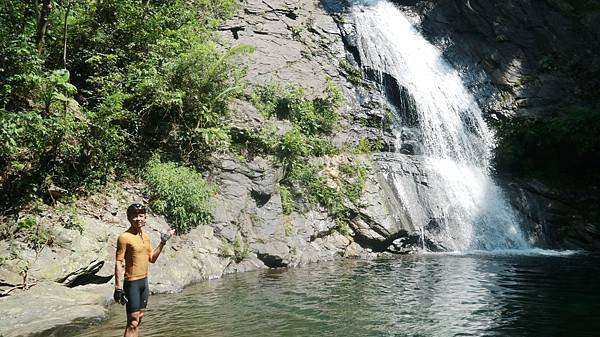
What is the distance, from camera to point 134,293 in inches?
239

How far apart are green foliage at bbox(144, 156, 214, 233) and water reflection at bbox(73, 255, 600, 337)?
1830 millimetres

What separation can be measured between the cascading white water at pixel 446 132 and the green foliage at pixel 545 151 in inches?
35.0

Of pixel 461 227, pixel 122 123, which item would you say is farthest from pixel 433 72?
pixel 122 123

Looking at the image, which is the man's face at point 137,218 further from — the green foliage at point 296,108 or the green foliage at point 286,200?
the green foliage at point 296,108

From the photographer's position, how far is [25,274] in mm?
8438

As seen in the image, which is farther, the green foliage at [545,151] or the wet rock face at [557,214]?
the green foliage at [545,151]

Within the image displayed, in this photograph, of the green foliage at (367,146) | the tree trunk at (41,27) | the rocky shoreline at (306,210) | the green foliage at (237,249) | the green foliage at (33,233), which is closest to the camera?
the rocky shoreline at (306,210)

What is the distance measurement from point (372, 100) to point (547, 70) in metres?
9.40

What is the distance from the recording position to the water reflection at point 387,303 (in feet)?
23.3

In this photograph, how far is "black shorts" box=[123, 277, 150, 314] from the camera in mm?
6035

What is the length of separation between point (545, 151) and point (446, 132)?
4279mm

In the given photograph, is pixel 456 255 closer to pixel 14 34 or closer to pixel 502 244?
pixel 502 244

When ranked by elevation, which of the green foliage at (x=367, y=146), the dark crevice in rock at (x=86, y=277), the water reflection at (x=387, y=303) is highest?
the green foliage at (x=367, y=146)

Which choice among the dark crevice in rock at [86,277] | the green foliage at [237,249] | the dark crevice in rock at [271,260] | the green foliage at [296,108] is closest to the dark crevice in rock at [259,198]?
the green foliage at [237,249]
